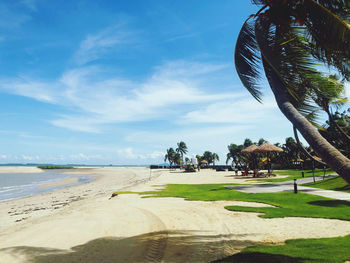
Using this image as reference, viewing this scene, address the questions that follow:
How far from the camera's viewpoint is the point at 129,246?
5809mm

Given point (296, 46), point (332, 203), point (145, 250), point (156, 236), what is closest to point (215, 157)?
point (332, 203)

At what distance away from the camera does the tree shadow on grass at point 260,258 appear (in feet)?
14.0

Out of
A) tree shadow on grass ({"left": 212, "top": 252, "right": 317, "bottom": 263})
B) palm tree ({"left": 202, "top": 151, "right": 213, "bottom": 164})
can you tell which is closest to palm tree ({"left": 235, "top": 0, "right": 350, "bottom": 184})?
tree shadow on grass ({"left": 212, "top": 252, "right": 317, "bottom": 263})

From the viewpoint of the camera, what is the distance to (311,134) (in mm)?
3086

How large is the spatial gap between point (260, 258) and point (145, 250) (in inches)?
105

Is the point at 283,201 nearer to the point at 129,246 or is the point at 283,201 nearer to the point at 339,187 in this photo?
the point at 339,187

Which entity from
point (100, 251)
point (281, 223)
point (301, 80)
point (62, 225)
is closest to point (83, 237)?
point (100, 251)

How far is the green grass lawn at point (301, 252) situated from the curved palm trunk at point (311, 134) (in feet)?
8.47

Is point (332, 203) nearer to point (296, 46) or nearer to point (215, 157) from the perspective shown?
point (296, 46)

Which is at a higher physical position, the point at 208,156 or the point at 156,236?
the point at 208,156

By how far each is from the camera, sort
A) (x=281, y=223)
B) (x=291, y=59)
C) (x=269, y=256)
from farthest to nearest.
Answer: (x=281, y=223), (x=269, y=256), (x=291, y=59)

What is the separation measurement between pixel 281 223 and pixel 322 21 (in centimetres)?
609

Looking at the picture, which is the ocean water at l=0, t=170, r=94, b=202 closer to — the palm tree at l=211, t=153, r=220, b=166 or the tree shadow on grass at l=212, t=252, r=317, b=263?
the tree shadow on grass at l=212, t=252, r=317, b=263

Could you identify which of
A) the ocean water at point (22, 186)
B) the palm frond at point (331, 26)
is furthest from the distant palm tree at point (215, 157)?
the palm frond at point (331, 26)
